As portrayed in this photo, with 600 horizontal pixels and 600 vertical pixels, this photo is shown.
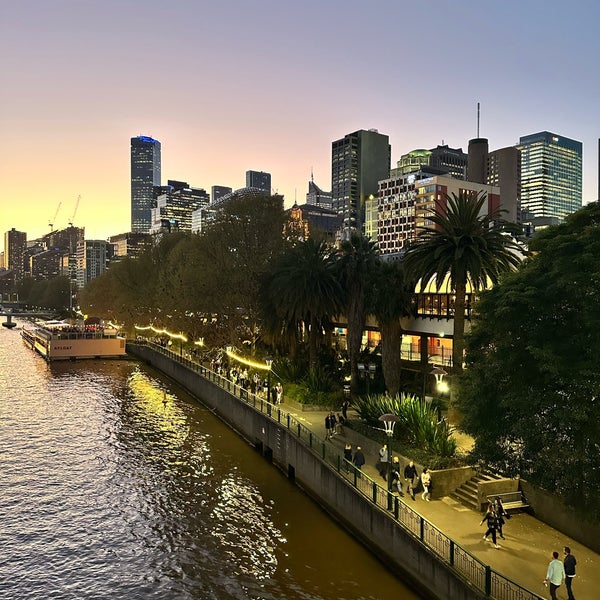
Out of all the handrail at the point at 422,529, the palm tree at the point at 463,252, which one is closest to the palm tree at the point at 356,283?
the palm tree at the point at 463,252

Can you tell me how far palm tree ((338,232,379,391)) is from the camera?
4419 centimetres

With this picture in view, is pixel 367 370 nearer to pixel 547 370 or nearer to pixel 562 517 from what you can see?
pixel 562 517

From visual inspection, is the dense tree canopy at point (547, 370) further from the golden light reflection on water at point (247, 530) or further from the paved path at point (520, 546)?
the golden light reflection on water at point (247, 530)

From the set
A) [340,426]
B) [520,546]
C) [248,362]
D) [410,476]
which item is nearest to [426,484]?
[410,476]

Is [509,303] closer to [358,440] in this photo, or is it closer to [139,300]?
[358,440]

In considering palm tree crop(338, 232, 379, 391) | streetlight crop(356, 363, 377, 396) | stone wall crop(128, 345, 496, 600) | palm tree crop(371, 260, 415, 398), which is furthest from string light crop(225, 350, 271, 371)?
palm tree crop(371, 260, 415, 398)

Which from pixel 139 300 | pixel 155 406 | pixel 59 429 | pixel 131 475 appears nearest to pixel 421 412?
pixel 131 475

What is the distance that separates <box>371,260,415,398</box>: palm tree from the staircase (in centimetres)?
1563

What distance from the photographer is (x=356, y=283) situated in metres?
45.0

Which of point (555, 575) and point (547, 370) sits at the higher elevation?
point (547, 370)

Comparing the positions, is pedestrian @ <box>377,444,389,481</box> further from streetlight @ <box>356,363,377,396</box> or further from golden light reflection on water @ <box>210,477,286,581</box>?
streetlight @ <box>356,363,377,396</box>

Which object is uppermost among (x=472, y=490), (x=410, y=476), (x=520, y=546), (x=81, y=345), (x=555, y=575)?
(x=555, y=575)

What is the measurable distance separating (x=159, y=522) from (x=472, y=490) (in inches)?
549

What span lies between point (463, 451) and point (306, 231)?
124ft
